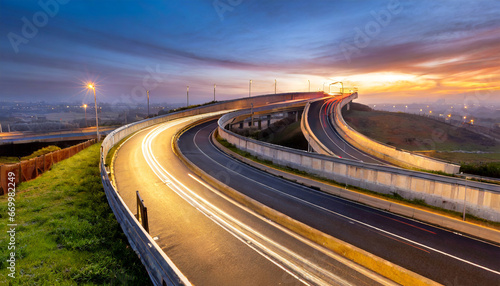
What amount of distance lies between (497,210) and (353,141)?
1076 inches

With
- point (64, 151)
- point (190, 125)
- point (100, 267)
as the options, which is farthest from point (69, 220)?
point (190, 125)

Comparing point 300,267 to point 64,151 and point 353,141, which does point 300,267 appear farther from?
point 353,141

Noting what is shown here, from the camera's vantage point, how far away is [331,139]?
1580 inches

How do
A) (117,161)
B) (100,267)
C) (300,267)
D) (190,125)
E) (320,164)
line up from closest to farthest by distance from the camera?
1. (100,267)
2. (300,267)
3. (320,164)
4. (117,161)
5. (190,125)

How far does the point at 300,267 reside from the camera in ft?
28.0

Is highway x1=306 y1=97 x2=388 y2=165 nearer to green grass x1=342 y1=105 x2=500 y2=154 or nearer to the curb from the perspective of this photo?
green grass x1=342 y1=105 x2=500 y2=154

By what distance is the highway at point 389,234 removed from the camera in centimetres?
888

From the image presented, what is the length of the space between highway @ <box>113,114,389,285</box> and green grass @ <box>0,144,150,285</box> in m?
1.67

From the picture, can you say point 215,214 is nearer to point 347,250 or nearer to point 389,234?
point 347,250

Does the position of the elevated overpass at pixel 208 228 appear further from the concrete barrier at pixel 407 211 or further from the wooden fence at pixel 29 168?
the wooden fence at pixel 29 168

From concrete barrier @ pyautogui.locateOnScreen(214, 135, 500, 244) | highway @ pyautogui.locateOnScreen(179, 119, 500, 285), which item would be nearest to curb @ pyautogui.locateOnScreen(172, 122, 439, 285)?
highway @ pyautogui.locateOnScreen(179, 119, 500, 285)

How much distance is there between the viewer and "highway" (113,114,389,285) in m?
8.04

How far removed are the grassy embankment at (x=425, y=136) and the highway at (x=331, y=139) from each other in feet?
52.0

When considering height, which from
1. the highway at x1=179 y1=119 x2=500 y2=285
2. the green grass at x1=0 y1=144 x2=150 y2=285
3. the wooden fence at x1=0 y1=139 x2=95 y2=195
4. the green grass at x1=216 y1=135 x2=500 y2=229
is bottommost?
the highway at x1=179 y1=119 x2=500 y2=285
